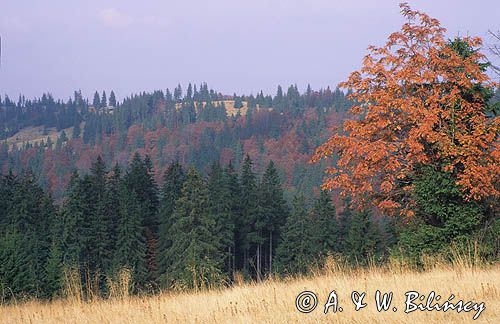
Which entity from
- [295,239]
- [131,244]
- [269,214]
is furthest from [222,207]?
[131,244]

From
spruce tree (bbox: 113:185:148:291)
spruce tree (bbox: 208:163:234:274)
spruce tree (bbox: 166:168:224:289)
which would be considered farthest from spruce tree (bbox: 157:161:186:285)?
spruce tree (bbox: 208:163:234:274)

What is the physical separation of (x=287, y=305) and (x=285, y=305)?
0.06m

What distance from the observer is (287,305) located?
7988mm

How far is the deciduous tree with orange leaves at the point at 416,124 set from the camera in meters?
14.7

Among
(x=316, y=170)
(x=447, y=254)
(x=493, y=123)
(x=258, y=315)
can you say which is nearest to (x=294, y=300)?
(x=258, y=315)

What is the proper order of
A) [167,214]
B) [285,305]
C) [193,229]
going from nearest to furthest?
[285,305], [193,229], [167,214]

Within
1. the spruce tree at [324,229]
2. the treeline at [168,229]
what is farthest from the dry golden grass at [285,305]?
the spruce tree at [324,229]

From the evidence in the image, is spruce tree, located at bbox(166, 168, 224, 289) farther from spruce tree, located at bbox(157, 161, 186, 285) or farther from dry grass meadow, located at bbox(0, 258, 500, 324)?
dry grass meadow, located at bbox(0, 258, 500, 324)

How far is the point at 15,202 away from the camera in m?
58.3

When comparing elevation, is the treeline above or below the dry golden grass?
below

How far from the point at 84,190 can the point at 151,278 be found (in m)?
11.0

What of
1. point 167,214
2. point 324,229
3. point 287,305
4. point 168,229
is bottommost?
point 324,229

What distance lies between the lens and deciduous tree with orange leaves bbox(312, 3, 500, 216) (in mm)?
14688

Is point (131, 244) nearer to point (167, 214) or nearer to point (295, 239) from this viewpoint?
point (167, 214)
